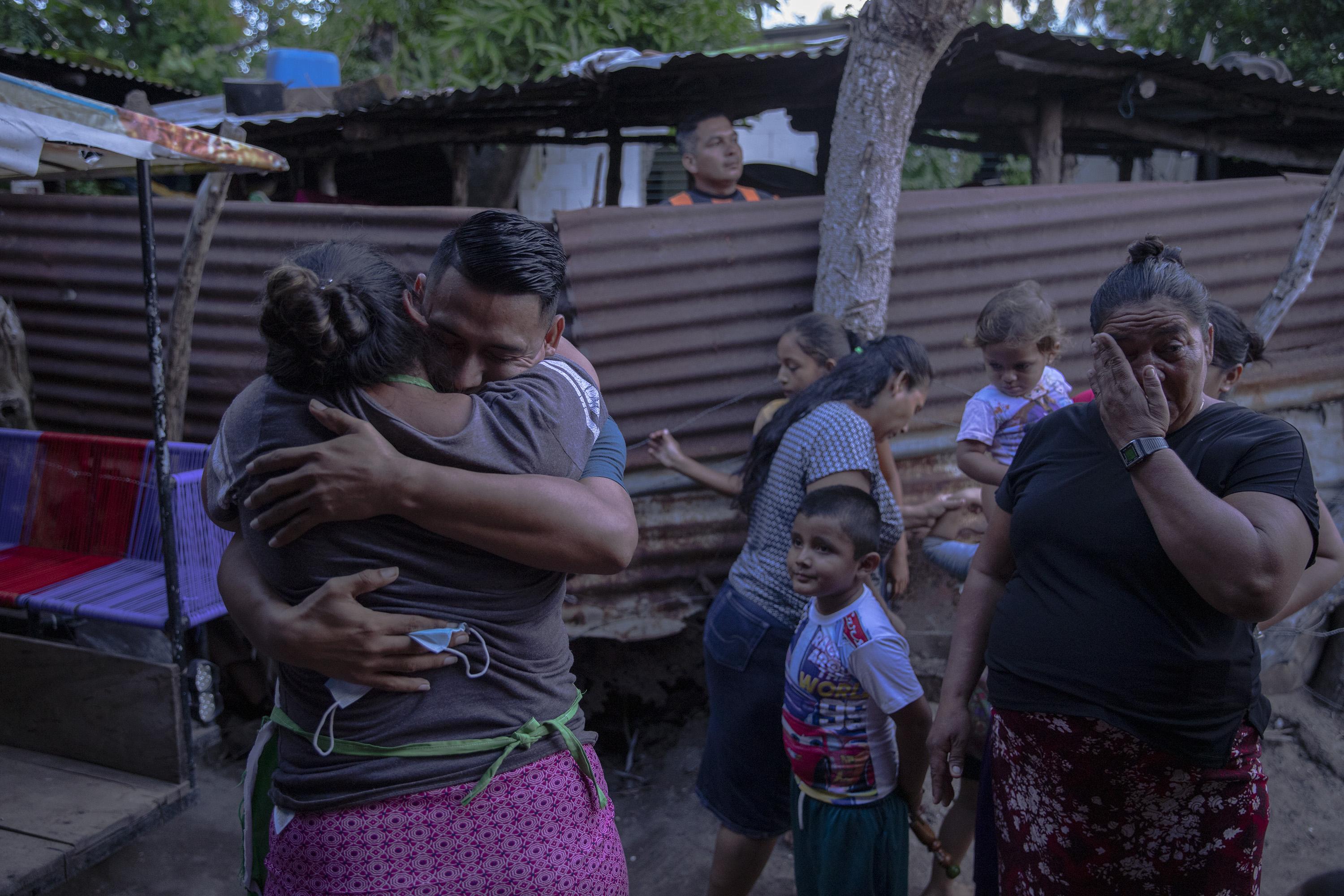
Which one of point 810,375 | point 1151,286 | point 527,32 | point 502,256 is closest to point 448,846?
point 502,256

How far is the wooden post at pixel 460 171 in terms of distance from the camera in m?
7.17

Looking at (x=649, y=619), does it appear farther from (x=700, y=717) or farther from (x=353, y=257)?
(x=353, y=257)

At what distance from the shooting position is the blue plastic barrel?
7938 mm

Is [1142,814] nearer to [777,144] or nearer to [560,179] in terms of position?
[560,179]

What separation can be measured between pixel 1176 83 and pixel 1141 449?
5439 mm

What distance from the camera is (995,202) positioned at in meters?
4.47

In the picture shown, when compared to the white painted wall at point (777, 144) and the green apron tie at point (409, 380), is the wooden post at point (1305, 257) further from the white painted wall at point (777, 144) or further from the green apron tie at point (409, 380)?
the white painted wall at point (777, 144)

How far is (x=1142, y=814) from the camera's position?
1889 mm

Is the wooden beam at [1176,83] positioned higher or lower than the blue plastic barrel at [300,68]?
lower

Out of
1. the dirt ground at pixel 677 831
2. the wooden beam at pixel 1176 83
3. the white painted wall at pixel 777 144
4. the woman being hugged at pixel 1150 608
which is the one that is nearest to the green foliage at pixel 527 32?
the wooden beam at pixel 1176 83

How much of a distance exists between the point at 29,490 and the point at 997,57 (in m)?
5.68

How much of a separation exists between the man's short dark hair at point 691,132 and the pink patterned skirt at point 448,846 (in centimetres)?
405

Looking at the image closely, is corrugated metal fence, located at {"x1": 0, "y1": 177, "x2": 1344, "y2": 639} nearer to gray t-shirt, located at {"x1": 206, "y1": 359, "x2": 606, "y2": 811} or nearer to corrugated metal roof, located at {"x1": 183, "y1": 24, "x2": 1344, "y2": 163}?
corrugated metal roof, located at {"x1": 183, "y1": 24, "x2": 1344, "y2": 163}

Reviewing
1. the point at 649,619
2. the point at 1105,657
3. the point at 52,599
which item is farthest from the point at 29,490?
the point at 1105,657
